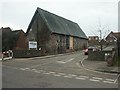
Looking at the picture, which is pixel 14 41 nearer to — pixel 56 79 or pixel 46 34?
pixel 46 34

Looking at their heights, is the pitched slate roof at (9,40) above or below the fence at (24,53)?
above

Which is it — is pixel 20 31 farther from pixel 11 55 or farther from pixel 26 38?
pixel 11 55

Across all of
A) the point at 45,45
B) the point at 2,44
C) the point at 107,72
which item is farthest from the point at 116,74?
the point at 2,44

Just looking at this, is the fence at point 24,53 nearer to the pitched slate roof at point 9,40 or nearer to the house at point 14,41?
the house at point 14,41

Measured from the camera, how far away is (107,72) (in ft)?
55.0

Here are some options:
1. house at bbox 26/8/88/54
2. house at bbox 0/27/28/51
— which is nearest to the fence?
house at bbox 26/8/88/54

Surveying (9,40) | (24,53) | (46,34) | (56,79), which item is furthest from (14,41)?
(56,79)

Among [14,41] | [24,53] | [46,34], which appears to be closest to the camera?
[24,53]

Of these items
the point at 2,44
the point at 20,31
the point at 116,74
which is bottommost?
the point at 116,74

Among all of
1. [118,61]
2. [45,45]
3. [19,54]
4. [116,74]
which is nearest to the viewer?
[116,74]

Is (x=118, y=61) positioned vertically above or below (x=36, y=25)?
below

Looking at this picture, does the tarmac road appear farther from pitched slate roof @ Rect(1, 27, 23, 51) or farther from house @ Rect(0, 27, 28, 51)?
pitched slate roof @ Rect(1, 27, 23, 51)

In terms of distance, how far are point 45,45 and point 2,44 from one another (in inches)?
384

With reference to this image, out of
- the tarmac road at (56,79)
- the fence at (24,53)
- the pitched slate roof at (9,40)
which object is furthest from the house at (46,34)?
the tarmac road at (56,79)
